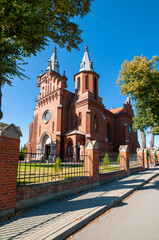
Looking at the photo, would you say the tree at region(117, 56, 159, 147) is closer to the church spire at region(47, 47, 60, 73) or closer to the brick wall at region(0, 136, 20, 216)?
the brick wall at region(0, 136, 20, 216)

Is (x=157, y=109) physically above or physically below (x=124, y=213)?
above

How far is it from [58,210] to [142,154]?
1255 centimetres

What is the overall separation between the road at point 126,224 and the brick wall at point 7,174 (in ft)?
5.71

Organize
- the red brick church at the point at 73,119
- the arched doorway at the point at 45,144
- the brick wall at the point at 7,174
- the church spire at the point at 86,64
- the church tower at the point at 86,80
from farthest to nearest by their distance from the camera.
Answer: the church spire at the point at 86,64
the church tower at the point at 86,80
the arched doorway at the point at 45,144
the red brick church at the point at 73,119
the brick wall at the point at 7,174

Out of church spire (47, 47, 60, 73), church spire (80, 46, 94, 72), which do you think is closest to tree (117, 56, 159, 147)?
church spire (80, 46, 94, 72)

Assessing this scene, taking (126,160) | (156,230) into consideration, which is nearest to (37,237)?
(156,230)

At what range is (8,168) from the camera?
359 cm

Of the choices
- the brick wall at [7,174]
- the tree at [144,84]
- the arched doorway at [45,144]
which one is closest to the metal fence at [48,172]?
the brick wall at [7,174]

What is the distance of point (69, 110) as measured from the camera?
23547 millimetres

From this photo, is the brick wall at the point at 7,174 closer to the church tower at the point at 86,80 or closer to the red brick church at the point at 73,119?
the red brick church at the point at 73,119

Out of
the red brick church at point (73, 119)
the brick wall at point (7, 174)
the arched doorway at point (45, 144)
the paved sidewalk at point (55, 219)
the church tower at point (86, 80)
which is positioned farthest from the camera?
the church tower at point (86, 80)

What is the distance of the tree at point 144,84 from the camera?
1484 cm

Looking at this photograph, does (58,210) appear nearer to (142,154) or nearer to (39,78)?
(142,154)

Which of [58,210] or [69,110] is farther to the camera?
[69,110]
